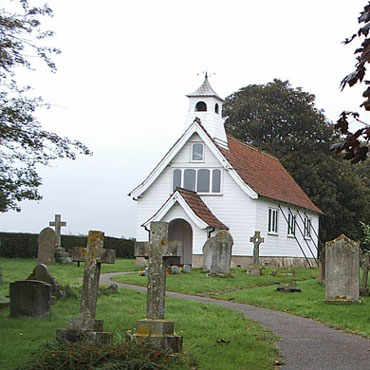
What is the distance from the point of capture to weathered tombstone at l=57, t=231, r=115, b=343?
35.7 feet

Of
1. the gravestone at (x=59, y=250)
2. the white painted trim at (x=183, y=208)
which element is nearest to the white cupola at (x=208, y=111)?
the white painted trim at (x=183, y=208)

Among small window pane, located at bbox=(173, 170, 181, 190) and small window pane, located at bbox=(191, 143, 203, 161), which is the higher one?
small window pane, located at bbox=(191, 143, 203, 161)

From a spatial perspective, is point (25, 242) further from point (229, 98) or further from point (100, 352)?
point (100, 352)

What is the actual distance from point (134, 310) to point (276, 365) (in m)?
6.60

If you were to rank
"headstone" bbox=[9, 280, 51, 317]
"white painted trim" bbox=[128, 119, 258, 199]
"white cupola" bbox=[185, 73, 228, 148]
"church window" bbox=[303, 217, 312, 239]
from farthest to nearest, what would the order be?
"church window" bbox=[303, 217, 312, 239] → "white cupola" bbox=[185, 73, 228, 148] → "white painted trim" bbox=[128, 119, 258, 199] → "headstone" bbox=[9, 280, 51, 317]

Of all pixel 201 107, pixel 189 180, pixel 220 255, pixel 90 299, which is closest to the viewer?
pixel 90 299

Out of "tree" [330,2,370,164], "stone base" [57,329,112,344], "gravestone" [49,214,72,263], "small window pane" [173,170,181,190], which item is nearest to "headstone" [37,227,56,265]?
"gravestone" [49,214,72,263]

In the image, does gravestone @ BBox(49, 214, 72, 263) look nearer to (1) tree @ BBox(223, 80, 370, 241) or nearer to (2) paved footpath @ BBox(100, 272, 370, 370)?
(2) paved footpath @ BBox(100, 272, 370, 370)

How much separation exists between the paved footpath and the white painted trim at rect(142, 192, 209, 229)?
18.2 m

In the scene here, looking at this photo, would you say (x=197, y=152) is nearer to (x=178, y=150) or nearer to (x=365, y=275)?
(x=178, y=150)

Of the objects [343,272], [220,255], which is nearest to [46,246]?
[220,255]

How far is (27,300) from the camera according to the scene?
49.0 ft

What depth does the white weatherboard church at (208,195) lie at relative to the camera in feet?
123

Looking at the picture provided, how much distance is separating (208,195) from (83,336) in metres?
29.0
